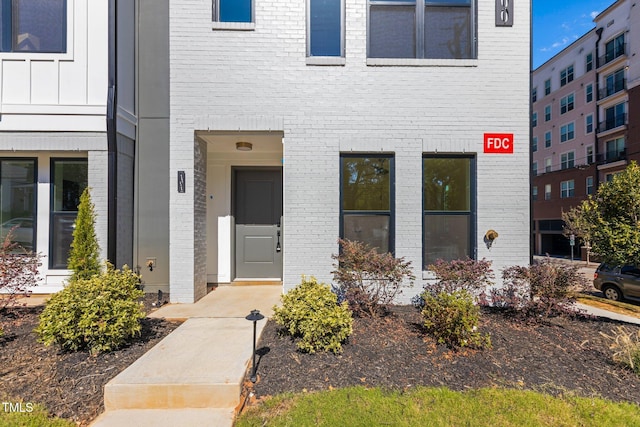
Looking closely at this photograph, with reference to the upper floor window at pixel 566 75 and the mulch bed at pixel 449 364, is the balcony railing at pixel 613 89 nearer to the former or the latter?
the upper floor window at pixel 566 75

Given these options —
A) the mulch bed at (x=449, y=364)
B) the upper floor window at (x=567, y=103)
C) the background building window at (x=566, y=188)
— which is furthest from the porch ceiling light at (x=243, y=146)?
the upper floor window at (x=567, y=103)

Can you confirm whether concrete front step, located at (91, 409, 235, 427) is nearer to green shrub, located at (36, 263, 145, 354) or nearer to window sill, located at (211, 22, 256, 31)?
green shrub, located at (36, 263, 145, 354)

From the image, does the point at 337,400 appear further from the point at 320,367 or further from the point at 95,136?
the point at 95,136

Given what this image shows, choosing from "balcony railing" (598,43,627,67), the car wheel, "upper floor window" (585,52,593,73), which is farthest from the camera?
"upper floor window" (585,52,593,73)

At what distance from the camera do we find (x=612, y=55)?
22.5m

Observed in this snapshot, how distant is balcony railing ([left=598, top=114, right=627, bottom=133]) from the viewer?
71.4ft

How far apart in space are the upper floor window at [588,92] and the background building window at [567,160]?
438 cm

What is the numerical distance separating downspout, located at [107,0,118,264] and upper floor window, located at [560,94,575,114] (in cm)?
3392

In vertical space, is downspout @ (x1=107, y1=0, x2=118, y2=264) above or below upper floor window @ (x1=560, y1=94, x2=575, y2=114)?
below

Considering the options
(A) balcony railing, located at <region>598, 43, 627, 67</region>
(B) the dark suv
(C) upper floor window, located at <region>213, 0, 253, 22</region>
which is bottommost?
(B) the dark suv

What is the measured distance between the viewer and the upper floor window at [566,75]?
86.1 ft

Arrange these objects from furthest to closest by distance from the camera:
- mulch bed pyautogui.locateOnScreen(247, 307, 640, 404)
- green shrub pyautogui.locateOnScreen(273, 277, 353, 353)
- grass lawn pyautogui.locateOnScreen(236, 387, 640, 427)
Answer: green shrub pyautogui.locateOnScreen(273, 277, 353, 353) < mulch bed pyautogui.locateOnScreen(247, 307, 640, 404) < grass lawn pyautogui.locateOnScreen(236, 387, 640, 427)

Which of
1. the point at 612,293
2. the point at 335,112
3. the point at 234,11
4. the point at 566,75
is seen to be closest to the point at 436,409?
the point at 335,112

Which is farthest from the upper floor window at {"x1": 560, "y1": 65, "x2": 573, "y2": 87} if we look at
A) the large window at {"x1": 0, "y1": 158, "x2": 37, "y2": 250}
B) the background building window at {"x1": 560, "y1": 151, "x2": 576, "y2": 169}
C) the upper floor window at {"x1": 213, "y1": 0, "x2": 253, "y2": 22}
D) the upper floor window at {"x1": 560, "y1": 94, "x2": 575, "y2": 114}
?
the large window at {"x1": 0, "y1": 158, "x2": 37, "y2": 250}
